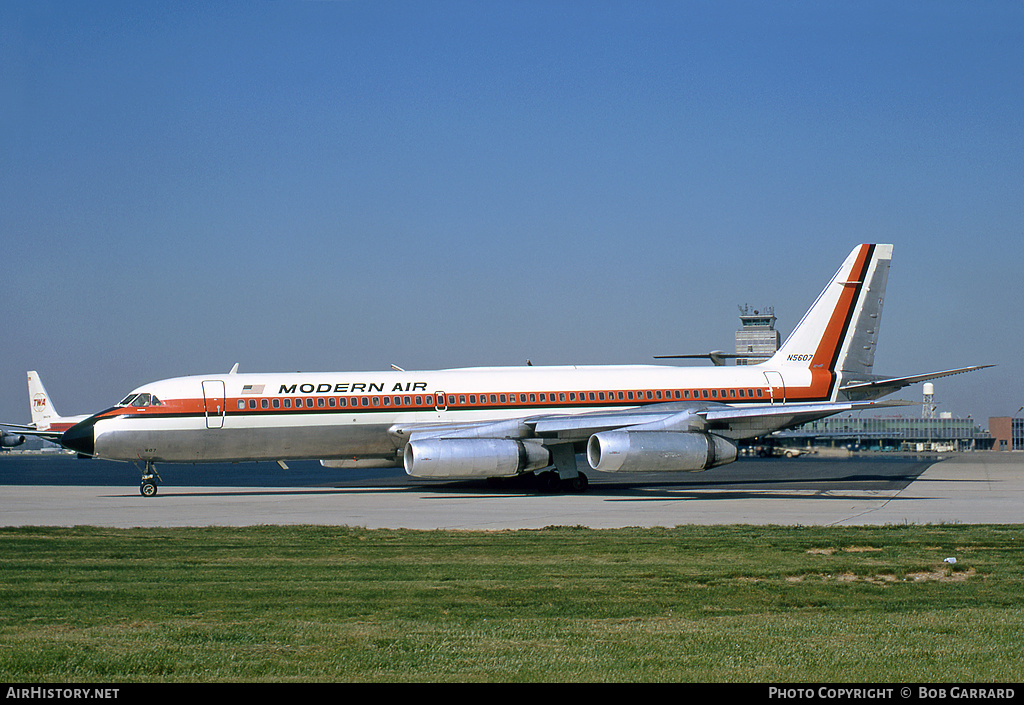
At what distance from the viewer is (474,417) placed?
1169 inches

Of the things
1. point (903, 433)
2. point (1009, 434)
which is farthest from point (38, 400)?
point (1009, 434)

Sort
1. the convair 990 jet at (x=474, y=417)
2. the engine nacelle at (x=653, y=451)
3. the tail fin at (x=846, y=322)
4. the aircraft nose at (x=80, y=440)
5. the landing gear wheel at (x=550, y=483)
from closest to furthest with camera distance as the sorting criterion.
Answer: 1. the engine nacelle at (x=653, y=451)
2. the convair 990 jet at (x=474, y=417)
3. the aircraft nose at (x=80, y=440)
4. the landing gear wheel at (x=550, y=483)
5. the tail fin at (x=846, y=322)

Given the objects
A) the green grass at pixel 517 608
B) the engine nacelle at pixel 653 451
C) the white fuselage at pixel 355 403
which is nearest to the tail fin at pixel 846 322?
the white fuselage at pixel 355 403

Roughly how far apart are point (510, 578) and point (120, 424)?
1897 centimetres

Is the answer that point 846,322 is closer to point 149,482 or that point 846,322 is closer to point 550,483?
point 550,483

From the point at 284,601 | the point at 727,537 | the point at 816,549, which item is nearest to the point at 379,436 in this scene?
Result: the point at 727,537

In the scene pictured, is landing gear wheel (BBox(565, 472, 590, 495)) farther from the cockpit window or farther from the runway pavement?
the cockpit window

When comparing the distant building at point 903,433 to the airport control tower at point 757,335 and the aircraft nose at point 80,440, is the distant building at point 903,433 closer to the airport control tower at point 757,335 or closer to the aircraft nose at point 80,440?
the airport control tower at point 757,335

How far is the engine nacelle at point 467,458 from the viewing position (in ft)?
84.4

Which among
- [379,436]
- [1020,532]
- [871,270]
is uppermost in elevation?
[871,270]

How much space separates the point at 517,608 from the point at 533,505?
14603mm

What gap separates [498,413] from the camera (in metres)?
29.9

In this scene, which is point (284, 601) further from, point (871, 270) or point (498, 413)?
point (871, 270)

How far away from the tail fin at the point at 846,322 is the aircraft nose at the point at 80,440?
20.4 metres
